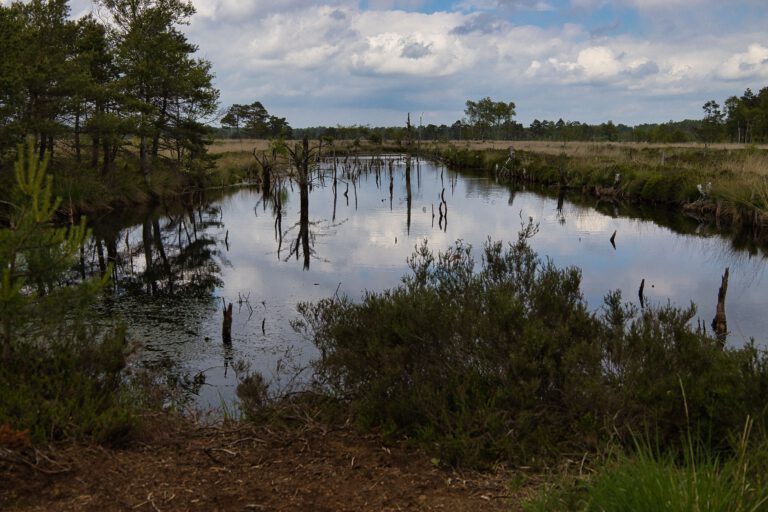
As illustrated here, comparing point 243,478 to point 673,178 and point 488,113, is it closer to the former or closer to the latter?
point 673,178

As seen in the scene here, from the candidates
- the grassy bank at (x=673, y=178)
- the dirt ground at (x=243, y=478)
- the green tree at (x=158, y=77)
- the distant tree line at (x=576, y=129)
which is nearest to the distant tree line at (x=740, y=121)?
the distant tree line at (x=576, y=129)

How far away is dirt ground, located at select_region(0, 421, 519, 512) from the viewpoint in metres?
4.06

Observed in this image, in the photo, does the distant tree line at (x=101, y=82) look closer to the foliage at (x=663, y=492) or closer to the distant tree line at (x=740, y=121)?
the foliage at (x=663, y=492)

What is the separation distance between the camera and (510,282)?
7.15 metres

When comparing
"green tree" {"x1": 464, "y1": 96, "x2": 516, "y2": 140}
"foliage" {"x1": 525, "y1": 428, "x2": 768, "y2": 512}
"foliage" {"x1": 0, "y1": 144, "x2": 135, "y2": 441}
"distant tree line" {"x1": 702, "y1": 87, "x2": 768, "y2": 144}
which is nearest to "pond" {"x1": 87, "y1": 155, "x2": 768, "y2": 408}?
"foliage" {"x1": 0, "y1": 144, "x2": 135, "y2": 441}

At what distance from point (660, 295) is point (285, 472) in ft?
40.6

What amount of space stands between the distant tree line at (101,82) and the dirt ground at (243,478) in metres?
18.2

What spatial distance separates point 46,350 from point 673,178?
29.7m

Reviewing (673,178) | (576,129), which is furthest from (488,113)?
(673,178)

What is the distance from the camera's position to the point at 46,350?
5.96 metres

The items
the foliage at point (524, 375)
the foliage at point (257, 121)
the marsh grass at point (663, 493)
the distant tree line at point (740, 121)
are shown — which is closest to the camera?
the marsh grass at point (663, 493)

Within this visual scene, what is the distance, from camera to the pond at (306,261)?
1091 centimetres

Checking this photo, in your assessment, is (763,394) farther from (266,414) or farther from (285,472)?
(266,414)

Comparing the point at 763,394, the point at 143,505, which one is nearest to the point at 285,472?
the point at 143,505
